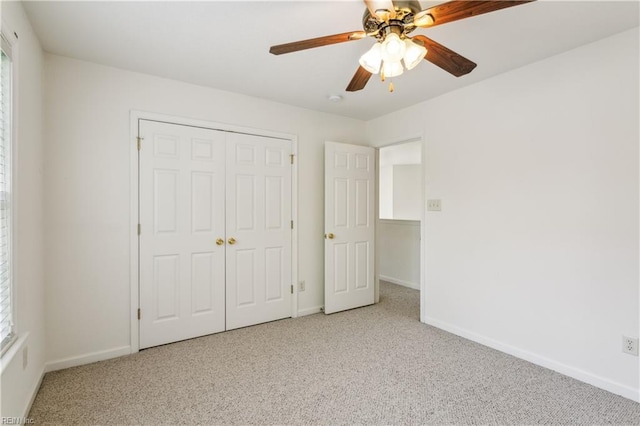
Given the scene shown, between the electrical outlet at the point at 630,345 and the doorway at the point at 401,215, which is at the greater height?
the doorway at the point at 401,215

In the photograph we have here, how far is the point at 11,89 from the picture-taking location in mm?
1713

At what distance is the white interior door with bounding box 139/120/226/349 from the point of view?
9.12 feet

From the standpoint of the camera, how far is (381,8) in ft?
4.92

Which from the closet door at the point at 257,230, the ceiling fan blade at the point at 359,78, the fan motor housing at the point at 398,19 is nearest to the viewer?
the fan motor housing at the point at 398,19

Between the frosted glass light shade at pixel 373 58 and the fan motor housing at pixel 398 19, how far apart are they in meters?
0.07

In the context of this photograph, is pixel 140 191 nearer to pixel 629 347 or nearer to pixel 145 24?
pixel 145 24

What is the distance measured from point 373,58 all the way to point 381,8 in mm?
256

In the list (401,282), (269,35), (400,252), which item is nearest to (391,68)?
(269,35)

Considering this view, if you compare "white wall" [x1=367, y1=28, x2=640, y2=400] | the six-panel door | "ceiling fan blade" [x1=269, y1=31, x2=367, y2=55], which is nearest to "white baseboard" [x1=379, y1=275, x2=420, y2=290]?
"white wall" [x1=367, y1=28, x2=640, y2=400]

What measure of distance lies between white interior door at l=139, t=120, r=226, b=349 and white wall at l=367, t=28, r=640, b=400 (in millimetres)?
2236

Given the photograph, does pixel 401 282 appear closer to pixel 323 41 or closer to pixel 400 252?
pixel 400 252

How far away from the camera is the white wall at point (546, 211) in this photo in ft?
6.94

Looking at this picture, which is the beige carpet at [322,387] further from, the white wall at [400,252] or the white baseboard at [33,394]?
the white wall at [400,252]

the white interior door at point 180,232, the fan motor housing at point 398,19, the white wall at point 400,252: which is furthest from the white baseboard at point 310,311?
the fan motor housing at point 398,19
